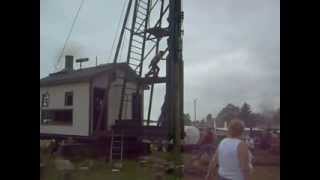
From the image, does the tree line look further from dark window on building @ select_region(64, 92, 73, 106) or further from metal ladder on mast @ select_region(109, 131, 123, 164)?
dark window on building @ select_region(64, 92, 73, 106)

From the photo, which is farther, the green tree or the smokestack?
the smokestack

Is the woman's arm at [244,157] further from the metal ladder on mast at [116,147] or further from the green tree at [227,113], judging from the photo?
the metal ladder on mast at [116,147]

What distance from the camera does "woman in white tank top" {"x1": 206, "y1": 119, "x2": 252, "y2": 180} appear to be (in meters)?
1.63

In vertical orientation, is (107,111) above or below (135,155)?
above

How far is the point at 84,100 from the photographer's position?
5336mm

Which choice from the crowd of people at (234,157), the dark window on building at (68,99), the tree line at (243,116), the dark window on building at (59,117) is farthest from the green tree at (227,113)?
the dark window on building at (68,99)

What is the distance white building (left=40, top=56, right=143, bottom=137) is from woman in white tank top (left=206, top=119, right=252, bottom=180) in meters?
3.20

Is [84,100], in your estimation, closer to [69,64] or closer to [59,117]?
[59,117]

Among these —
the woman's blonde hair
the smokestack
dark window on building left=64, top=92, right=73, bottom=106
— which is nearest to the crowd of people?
the woman's blonde hair

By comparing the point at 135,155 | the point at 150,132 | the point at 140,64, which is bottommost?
the point at 135,155
